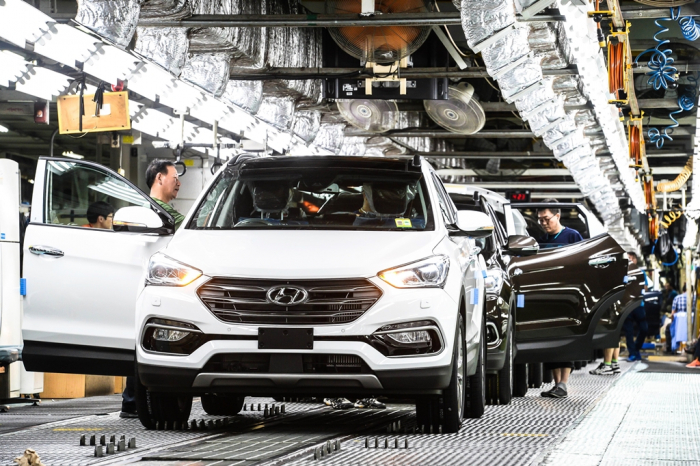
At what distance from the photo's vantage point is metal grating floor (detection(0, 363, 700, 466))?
5.11 metres

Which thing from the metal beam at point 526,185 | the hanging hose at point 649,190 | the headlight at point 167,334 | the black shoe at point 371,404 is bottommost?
the black shoe at point 371,404

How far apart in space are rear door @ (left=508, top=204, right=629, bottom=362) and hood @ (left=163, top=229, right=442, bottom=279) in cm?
411

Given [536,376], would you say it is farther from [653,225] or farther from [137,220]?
[653,225]

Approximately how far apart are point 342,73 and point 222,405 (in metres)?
6.40

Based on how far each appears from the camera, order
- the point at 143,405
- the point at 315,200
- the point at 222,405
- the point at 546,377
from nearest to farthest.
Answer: the point at 143,405, the point at 315,200, the point at 222,405, the point at 546,377

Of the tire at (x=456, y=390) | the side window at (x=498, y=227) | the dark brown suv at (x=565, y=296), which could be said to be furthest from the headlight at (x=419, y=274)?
the dark brown suv at (x=565, y=296)

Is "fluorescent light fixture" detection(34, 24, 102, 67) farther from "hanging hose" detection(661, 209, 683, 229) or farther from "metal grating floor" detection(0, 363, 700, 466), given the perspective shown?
"hanging hose" detection(661, 209, 683, 229)

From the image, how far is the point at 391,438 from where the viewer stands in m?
5.89

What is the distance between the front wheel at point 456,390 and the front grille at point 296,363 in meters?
0.56

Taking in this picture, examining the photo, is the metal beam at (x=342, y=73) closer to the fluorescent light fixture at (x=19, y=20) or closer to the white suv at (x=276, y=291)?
the fluorescent light fixture at (x=19, y=20)

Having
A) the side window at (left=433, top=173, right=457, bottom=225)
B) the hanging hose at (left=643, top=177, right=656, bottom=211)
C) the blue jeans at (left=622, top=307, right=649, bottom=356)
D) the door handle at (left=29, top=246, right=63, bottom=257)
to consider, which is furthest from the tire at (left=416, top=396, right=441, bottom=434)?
the hanging hose at (left=643, top=177, right=656, bottom=211)

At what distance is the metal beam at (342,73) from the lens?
1268 centimetres

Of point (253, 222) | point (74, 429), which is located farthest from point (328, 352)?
Result: point (74, 429)

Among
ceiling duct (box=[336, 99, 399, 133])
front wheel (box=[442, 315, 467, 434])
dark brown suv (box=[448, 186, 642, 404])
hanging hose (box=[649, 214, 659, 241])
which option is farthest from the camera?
hanging hose (box=[649, 214, 659, 241])
